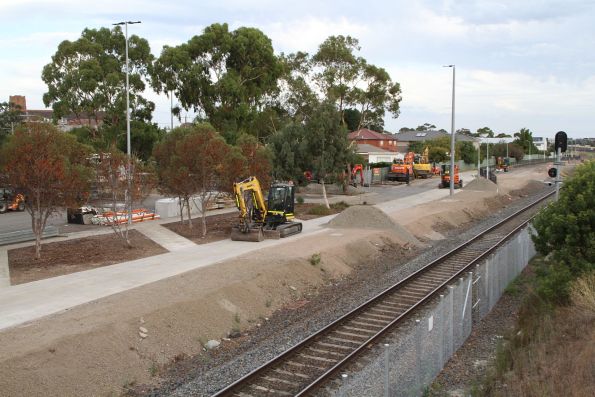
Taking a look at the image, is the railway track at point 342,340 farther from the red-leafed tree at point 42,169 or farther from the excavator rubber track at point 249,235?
the red-leafed tree at point 42,169

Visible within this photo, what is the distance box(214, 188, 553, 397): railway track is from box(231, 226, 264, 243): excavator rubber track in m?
8.03

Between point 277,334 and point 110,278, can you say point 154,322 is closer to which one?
point 277,334

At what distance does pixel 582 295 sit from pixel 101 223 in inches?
967

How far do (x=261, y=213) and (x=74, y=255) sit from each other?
867cm

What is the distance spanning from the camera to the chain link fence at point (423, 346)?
375 inches

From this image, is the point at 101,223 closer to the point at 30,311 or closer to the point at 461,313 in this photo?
the point at 30,311

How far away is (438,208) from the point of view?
38.4 m

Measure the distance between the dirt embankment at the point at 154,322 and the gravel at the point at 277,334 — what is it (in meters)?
0.43

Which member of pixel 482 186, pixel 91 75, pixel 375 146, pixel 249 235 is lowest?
pixel 249 235

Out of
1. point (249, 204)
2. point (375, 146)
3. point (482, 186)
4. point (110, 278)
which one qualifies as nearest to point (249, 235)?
point (249, 204)

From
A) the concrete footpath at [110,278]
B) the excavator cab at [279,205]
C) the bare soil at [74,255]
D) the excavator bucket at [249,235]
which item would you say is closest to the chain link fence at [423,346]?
the concrete footpath at [110,278]

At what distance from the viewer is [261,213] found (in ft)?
89.0

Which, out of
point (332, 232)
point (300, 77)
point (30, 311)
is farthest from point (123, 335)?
point (300, 77)

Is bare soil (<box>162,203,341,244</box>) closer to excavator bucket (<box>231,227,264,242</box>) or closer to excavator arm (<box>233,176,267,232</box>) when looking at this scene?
excavator bucket (<box>231,227,264,242</box>)
